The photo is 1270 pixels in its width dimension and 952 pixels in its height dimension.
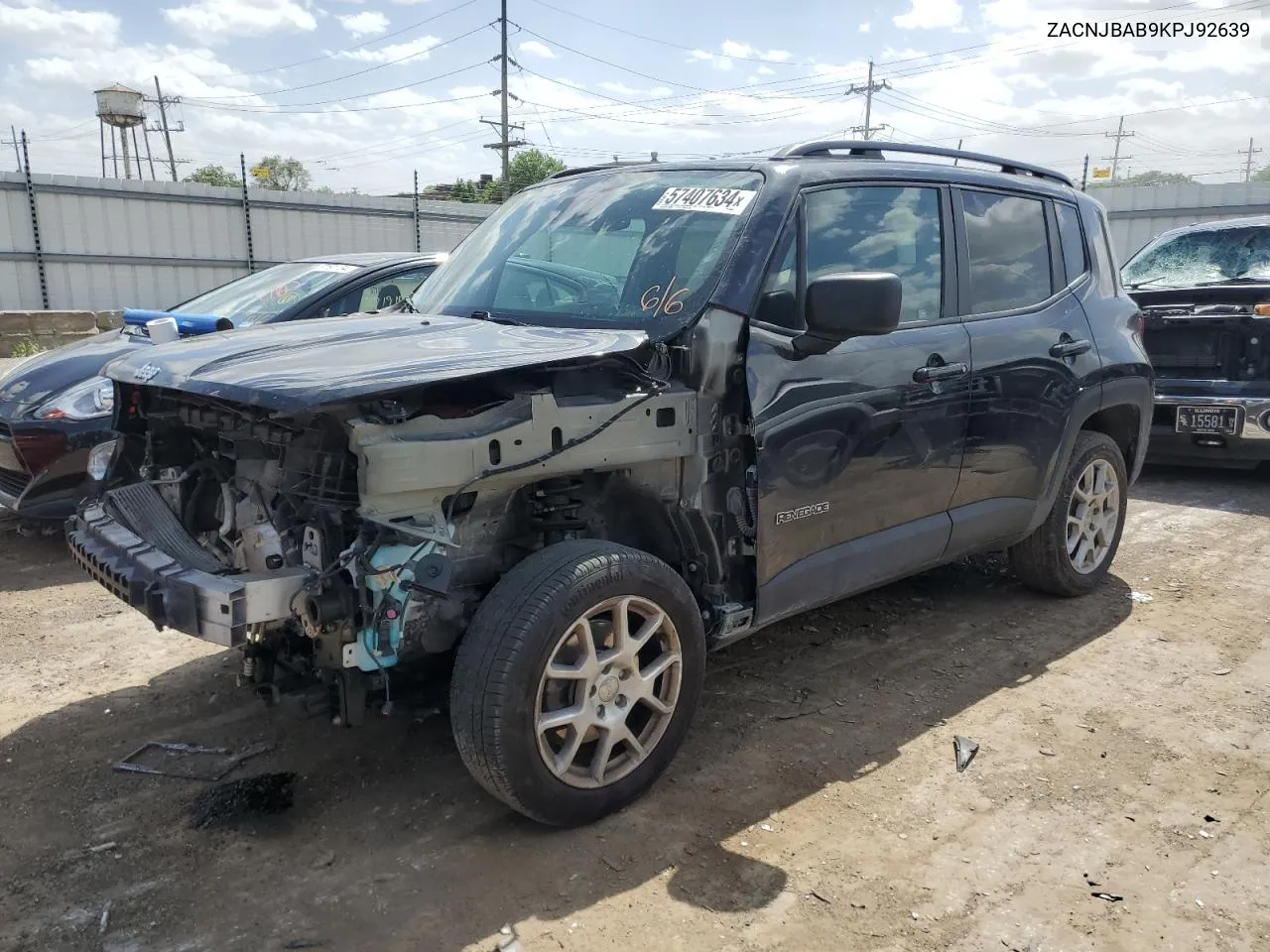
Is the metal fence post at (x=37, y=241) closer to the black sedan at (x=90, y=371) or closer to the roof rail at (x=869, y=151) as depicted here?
the black sedan at (x=90, y=371)

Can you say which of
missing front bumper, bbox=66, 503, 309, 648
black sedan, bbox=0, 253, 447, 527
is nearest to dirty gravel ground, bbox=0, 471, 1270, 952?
missing front bumper, bbox=66, 503, 309, 648

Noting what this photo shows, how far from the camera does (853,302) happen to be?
3.04 meters

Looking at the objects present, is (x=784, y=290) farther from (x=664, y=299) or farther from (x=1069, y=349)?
(x=1069, y=349)

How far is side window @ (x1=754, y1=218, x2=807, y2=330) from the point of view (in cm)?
327

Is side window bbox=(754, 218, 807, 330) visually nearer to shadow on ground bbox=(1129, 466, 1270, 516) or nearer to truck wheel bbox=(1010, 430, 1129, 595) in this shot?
truck wheel bbox=(1010, 430, 1129, 595)

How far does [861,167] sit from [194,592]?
274 centimetres

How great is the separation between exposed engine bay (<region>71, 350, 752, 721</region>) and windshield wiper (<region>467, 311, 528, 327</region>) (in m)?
0.64

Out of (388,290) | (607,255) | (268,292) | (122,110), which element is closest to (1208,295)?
(607,255)

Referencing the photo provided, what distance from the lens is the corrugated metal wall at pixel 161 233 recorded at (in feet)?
51.9

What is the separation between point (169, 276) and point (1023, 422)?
1705 centimetres

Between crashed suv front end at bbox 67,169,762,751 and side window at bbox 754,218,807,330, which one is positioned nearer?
crashed suv front end at bbox 67,169,762,751

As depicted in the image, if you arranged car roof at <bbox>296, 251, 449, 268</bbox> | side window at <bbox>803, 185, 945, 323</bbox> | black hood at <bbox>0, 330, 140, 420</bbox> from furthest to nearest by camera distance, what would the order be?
car roof at <bbox>296, 251, 449, 268</bbox> < black hood at <bbox>0, 330, 140, 420</bbox> < side window at <bbox>803, 185, 945, 323</bbox>

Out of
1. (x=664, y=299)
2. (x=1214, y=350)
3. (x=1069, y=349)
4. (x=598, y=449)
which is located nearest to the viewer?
(x=598, y=449)

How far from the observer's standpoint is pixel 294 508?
2885 millimetres
